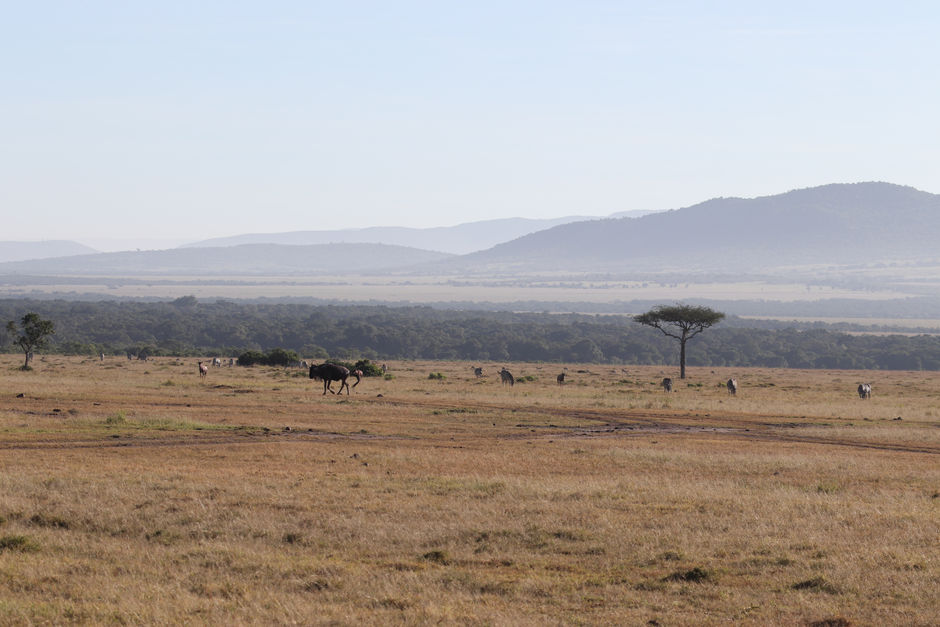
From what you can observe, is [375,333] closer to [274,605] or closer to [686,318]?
[686,318]

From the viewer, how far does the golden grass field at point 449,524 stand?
33.9 ft

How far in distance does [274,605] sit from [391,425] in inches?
728

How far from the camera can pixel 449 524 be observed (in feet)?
45.5

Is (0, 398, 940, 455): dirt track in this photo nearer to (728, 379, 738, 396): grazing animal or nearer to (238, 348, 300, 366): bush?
(728, 379, 738, 396): grazing animal

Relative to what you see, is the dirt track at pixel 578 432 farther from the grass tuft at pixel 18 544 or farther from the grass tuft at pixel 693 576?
the grass tuft at pixel 693 576

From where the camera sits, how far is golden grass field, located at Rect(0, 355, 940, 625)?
33.9ft

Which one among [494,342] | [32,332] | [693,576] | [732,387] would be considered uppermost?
[32,332]

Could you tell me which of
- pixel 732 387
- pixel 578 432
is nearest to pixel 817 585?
pixel 578 432

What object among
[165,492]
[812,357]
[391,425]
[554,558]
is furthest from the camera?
[812,357]

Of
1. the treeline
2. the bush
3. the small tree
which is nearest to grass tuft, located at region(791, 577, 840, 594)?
the small tree

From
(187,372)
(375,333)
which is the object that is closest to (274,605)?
(187,372)

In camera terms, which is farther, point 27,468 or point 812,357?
point 812,357

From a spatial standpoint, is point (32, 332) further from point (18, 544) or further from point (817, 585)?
point (817, 585)

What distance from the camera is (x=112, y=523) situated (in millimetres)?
13719
